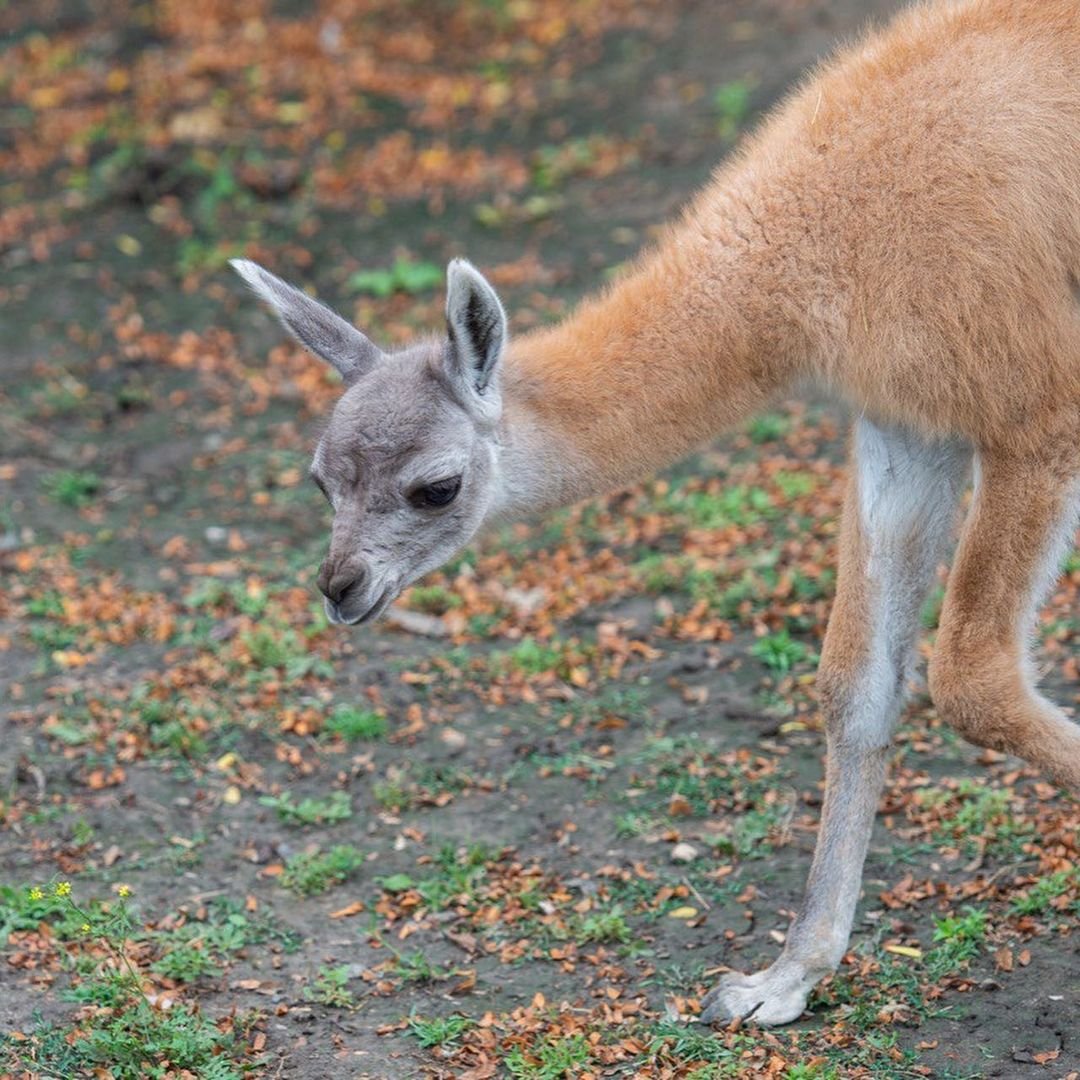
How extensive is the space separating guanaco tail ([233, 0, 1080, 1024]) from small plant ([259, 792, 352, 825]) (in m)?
1.43

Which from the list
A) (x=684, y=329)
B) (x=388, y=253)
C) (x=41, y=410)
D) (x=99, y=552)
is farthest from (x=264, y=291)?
(x=388, y=253)

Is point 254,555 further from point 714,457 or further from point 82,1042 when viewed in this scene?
point 82,1042

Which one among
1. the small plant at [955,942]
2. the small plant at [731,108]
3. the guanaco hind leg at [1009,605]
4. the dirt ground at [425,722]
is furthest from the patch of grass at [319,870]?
the small plant at [731,108]

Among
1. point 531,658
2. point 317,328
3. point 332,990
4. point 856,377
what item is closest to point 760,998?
point 332,990

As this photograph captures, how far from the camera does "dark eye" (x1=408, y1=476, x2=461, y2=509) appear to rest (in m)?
4.97

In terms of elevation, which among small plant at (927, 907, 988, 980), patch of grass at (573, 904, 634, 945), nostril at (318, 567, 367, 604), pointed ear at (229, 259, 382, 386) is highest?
pointed ear at (229, 259, 382, 386)

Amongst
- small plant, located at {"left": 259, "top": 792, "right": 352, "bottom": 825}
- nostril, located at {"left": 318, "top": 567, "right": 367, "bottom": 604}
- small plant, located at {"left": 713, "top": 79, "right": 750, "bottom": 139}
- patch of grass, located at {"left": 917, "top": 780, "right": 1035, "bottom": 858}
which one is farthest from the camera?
small plant, located at {"left": 713, "top": 79, "right": 750, "bottom": 139}

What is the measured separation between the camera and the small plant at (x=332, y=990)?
5.13 meters

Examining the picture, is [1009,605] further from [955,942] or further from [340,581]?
[340,581]

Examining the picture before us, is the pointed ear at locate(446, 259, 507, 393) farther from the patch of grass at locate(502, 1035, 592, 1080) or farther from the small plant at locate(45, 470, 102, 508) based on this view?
the small plant at locate(45, 470, 102, 508)

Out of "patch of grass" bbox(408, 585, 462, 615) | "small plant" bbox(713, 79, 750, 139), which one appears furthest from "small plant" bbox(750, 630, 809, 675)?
"small plant" bbox(713, 79, 750, 139)

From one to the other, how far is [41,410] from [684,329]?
577 centimetres

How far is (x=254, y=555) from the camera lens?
26.8 feet

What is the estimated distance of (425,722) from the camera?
22.2 ft
